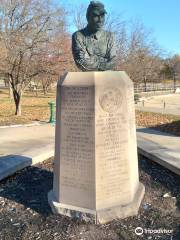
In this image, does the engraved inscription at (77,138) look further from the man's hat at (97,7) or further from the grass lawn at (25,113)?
the grass lawn at (25,113)

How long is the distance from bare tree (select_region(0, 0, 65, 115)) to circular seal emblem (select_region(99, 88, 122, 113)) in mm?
11122

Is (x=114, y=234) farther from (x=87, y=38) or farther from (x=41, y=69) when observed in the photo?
(x=41, y=69)

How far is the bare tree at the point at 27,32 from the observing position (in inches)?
602

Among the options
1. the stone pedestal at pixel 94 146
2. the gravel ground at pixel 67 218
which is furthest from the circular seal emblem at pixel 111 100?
the gravel ground at pixel 67 218

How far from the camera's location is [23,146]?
924 cm

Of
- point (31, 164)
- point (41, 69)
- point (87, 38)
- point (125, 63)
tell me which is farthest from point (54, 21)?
point (125, 63)

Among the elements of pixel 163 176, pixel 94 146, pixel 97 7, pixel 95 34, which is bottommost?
pixel 163 176

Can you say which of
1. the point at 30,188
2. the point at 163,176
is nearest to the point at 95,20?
the point at 30,188

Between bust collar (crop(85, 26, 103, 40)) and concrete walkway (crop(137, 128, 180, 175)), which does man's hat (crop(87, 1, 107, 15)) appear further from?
concrete walkway (crop(137, 128, 180, 175))

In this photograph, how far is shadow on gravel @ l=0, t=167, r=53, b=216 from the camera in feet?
17.6

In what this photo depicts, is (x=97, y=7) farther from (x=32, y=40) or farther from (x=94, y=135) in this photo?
(x=32, y=40)

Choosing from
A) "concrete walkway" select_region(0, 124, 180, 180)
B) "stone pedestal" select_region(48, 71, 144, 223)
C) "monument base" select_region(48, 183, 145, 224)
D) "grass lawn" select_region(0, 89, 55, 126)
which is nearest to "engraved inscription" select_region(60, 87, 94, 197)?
"stone pedestal" select_region(48, 71, 144, 223)

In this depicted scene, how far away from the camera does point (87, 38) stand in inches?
200

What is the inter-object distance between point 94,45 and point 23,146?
16.0 ft
